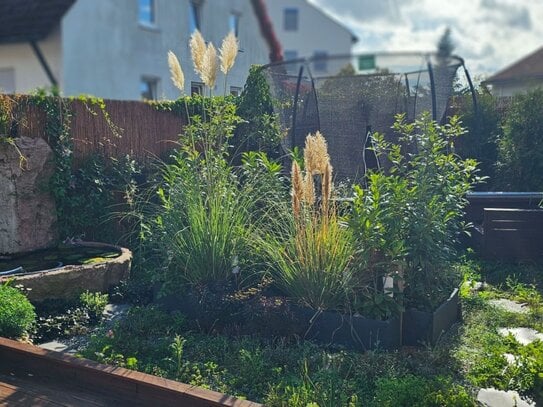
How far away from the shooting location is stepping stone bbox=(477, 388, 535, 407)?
2771mm

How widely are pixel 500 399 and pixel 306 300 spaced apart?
4.46 feet

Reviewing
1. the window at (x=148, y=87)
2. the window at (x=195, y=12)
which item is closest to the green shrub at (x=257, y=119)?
the window at (x=195, y=12)

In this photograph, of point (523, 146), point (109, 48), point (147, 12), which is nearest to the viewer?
point (523, 146)

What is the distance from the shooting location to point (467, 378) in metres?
3.06

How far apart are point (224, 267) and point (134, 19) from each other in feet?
33.5

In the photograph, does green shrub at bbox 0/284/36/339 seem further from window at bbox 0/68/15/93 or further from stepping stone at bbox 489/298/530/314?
window at bbox 0/68/15/93

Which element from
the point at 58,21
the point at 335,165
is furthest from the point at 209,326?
the point at 58,21

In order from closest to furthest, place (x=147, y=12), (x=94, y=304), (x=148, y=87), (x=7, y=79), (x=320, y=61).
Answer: (x=94, y=304) → (x=320, y=61) → (x=7, y=79) → (x=148, y=87) → (x=147, y=12)

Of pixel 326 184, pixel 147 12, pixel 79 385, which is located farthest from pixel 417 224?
pixel 147 12

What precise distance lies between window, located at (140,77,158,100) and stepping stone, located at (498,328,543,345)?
1039 cm

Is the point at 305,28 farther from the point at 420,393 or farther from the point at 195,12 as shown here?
the point at 420,393

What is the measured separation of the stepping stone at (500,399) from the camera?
9.09ft

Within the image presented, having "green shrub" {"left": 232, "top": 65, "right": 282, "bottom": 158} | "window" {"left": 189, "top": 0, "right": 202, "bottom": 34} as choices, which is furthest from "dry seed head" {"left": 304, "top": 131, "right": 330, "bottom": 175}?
"window" {"left": 189, "top": 0, "right": 202, "bottom": 34}

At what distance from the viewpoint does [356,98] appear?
7.11 m
